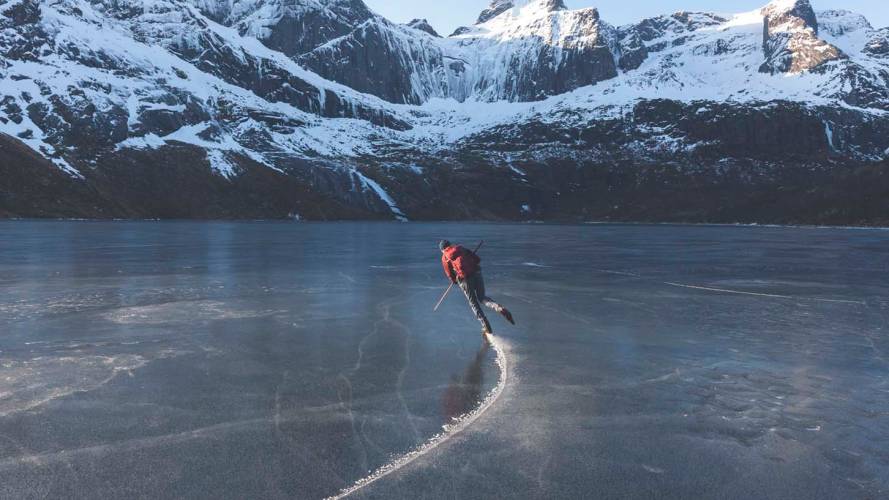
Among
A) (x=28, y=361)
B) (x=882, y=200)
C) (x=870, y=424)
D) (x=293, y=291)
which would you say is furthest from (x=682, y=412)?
(x=882, y=200)

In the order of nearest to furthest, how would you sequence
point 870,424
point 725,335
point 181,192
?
point 870,424, point 725,335, point 181,192

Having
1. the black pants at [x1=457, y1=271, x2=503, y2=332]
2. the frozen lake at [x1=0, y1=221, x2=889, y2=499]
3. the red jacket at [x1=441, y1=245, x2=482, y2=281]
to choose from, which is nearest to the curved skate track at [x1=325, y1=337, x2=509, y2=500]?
the frozen lake at [x1=0, y1=221, x2=889, y2=499]

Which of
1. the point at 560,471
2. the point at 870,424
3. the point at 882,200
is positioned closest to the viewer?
the point at 560,471

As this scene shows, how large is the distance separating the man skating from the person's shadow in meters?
2.98

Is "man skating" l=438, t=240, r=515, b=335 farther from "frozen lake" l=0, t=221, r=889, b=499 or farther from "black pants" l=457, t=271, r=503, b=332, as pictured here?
"frozen lake" l=0, t=221, r=889, b=499

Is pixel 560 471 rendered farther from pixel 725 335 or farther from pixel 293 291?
pixel 293 291

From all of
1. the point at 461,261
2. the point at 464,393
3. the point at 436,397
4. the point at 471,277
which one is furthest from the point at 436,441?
the point at 471,277

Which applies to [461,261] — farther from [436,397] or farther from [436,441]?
[436,441]

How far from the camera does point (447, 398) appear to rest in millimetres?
9773

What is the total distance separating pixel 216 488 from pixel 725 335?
12290 millimetres

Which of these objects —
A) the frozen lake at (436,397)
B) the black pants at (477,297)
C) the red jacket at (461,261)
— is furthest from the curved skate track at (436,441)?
the red jacket at (461,261)

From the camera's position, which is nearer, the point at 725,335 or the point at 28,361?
the point at 28,361

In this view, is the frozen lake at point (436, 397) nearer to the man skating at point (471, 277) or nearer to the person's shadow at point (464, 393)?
the person's shadow at point (464, 393)

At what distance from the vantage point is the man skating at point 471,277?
15.1 meters
